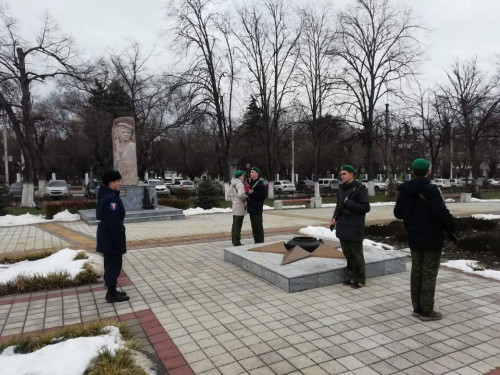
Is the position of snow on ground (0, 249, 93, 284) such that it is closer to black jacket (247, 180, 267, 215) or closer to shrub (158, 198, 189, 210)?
black jacket (247, 180, 267, 215)

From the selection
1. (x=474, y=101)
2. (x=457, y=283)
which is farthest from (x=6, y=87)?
(x=474, y=101)

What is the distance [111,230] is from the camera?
496 cm

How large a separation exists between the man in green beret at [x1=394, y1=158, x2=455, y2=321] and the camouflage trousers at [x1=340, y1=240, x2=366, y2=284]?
1.02 metres

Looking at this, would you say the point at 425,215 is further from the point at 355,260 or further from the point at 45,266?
the point at 45,266

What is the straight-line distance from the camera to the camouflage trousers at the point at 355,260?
5.31m

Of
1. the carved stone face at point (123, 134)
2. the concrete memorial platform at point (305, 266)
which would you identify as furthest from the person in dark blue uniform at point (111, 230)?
the carved stone face at point (123, 134)

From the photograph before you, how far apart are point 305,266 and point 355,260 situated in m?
0.81

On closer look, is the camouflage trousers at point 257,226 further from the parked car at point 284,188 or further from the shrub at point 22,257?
the parked car at point 284,188

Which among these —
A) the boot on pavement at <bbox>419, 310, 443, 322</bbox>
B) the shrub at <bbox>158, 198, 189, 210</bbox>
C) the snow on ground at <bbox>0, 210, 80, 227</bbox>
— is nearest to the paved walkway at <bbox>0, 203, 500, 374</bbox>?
the boot on pavement at <bbox>419, 310, 443, 322</bbox>

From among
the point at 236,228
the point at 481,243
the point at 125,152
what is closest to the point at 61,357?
the point at 236,228

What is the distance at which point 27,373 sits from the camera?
2980 mm

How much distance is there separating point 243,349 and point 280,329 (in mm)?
598

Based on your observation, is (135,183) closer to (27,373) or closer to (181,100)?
(181,100)

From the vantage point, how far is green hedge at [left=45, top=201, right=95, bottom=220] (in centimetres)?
1585
